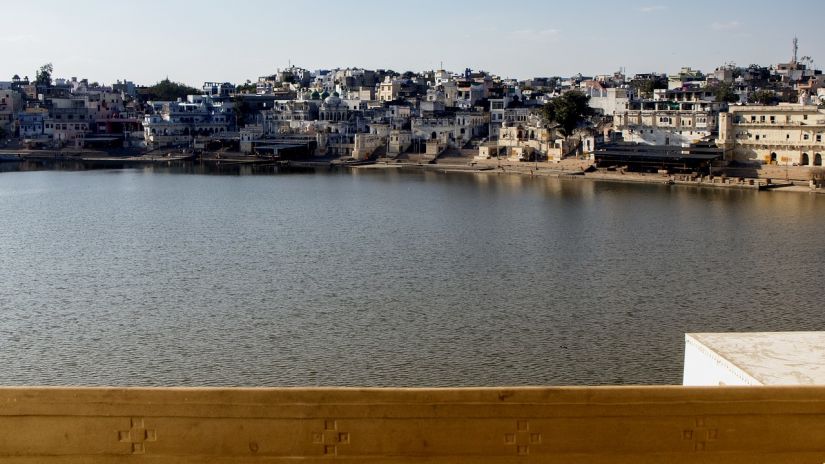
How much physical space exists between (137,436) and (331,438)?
1071mm

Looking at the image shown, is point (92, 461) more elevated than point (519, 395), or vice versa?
point (519, 395)

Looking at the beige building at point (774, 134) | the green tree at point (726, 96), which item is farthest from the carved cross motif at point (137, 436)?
the green tree at point (726, 96)

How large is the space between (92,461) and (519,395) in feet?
7.85

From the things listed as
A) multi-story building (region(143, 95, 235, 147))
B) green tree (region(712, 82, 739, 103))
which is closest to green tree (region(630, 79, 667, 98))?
green tree (region(712, 82, 739, 103))

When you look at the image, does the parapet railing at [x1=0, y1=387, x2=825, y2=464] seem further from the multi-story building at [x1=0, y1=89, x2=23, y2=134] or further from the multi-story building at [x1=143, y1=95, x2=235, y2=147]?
the multi-story building at [x1=0, y1=89, x2=23, y2=134]

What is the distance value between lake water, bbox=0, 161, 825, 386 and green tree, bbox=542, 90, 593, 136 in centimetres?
1042

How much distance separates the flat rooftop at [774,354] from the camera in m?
Answer: 6.72

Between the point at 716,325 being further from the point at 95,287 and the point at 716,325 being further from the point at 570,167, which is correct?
the point at 570,167

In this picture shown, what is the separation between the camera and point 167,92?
6288 cm

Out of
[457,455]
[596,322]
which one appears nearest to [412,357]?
[596,322]

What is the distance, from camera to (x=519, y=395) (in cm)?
508

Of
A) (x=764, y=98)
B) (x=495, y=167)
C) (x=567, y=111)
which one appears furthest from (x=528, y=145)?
(x=764, y=98)

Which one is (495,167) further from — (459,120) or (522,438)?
(522,438)

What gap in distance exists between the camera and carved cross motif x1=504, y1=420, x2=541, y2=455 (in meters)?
5.15
